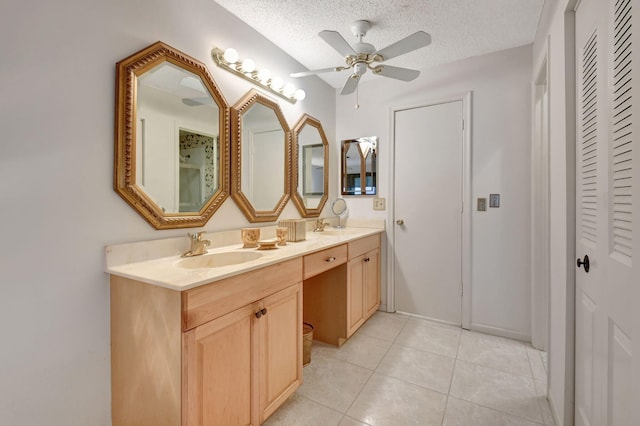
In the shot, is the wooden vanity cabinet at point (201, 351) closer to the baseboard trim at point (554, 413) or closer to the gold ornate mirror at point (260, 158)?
the gold ornate mirror at point (260, 158)

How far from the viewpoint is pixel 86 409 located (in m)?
1.17

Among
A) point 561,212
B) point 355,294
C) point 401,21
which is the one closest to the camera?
point 561,212

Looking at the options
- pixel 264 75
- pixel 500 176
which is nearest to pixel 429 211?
pixel 500 176

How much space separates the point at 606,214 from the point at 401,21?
169 centimetres

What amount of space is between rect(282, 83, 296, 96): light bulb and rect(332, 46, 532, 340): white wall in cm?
129

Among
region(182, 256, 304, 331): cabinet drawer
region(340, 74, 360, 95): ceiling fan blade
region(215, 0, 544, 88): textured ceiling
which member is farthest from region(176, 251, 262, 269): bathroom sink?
region(215, 0, 544, 88): textured ceiling

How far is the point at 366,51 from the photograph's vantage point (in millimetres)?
1838

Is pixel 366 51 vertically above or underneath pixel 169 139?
above

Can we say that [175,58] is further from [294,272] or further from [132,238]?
[294,272]

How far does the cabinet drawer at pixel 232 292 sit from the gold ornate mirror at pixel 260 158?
0.68m

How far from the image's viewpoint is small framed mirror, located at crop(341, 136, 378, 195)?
281cm

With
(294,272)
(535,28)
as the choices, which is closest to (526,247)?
(535,28)

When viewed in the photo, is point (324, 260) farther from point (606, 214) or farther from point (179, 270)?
point (606, 214)

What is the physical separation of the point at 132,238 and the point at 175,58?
97cm
